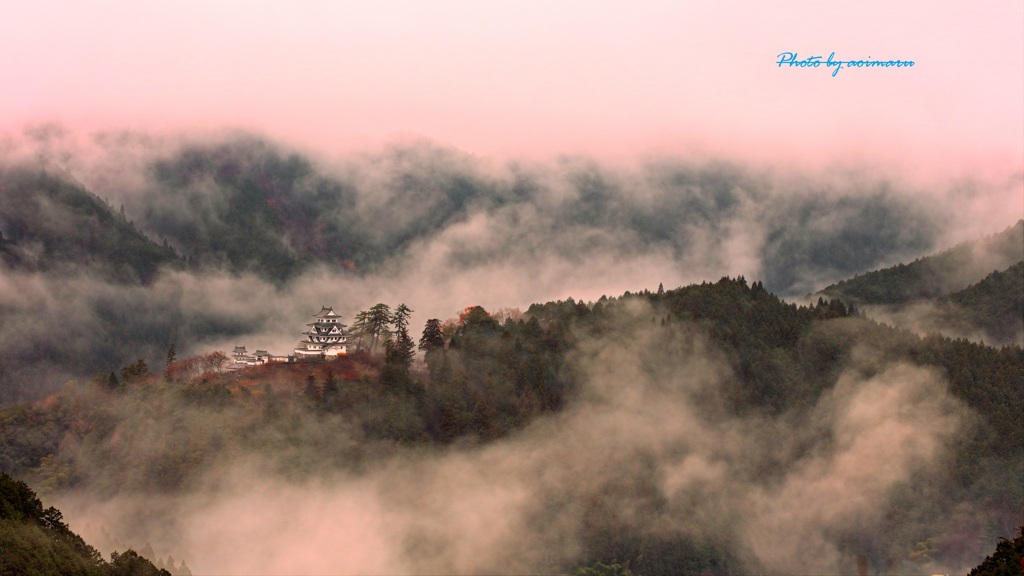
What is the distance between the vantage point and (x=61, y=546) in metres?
100

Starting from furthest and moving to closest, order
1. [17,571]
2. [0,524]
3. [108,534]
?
[108,534], [0,524], [17,571]

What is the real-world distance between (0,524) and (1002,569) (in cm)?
8631

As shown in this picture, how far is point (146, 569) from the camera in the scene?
106 meters

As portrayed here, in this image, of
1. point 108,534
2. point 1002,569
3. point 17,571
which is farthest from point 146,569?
point 108,534

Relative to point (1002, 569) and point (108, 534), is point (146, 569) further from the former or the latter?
point (108, 534)

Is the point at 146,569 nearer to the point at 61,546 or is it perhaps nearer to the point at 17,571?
the point at 61,546

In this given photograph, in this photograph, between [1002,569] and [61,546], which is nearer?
[1002,569]

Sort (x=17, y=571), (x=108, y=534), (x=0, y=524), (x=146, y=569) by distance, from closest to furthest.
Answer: (x=17, y=571)
(x=0, y=524)
(x=146, y=569)
(x=108, y=534)

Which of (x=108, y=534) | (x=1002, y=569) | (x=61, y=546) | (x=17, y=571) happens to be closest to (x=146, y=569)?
(x=61, y=546)

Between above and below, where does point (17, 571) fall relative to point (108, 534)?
below

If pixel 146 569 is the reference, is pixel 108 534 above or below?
above

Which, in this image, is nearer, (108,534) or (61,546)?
(61,546)

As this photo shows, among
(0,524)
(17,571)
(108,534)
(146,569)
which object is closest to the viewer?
(17,571)

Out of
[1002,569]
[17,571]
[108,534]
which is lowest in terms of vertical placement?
[1002,569]
